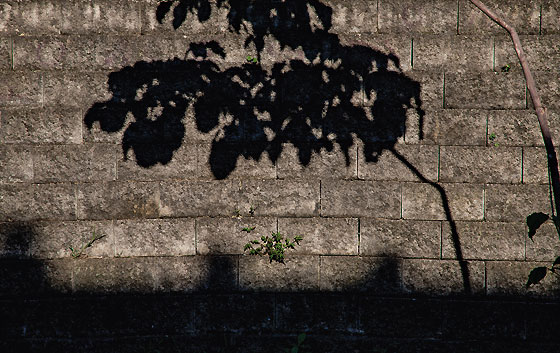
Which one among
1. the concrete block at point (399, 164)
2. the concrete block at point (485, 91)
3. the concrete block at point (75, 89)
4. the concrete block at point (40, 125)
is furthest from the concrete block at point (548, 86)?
the concrete block at point (40, 125)

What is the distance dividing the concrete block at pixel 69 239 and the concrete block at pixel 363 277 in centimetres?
194

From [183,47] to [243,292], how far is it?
2.25 m

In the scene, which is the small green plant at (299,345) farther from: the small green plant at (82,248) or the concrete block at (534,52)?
the concrete block at (534,52)

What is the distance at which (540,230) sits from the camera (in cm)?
362

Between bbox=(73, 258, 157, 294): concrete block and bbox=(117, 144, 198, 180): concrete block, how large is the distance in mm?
773

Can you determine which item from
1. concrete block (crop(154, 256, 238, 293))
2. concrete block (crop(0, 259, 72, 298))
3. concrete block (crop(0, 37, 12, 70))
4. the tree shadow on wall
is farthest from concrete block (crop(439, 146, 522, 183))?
concrete block (crop(0, 37, 12, 70))

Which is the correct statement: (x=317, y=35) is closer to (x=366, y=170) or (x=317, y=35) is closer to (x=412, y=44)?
(x=412, y=44)

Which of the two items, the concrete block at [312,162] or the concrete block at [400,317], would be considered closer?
the concrete block at [400,317]

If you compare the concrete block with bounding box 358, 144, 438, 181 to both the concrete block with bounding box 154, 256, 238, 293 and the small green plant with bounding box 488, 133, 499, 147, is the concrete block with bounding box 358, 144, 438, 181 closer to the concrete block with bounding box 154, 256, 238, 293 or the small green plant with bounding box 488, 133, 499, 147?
the small green plant with bounding box 488, 133, 499, 147

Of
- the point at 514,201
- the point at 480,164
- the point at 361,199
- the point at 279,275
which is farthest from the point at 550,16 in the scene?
the point at 279,275

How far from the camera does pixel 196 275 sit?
3652 mm

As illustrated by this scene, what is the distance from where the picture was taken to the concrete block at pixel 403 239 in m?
3.67

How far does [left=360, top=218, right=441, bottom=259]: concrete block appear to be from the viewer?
3.67 m

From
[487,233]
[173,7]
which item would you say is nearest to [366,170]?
[487,233]
